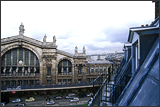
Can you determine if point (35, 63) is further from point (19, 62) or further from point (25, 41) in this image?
point (25, 41)

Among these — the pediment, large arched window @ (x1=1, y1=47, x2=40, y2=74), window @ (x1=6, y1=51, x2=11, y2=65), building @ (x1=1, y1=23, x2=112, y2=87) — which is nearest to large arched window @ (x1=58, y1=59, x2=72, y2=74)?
building @ (x1=1, y1=23, x2=112, y2=87)

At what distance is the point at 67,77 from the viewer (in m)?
36.3


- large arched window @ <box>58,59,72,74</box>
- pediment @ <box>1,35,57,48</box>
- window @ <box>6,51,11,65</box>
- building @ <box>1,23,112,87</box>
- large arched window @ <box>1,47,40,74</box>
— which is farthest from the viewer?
large arched window @ <box>58,59,72,74</box>

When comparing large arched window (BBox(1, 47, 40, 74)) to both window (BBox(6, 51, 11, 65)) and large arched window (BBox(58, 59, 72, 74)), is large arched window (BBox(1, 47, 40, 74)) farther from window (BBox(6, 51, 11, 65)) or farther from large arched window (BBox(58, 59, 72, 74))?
large arched window (BBox(58, 59, 72, 74))

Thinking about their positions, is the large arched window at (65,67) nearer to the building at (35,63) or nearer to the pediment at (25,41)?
the building at (35,63)

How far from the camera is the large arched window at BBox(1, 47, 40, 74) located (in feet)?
106

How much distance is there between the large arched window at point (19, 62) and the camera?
106 ft

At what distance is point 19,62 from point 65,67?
13.6 meters

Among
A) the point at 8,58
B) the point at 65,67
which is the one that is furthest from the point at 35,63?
the point at 65,67

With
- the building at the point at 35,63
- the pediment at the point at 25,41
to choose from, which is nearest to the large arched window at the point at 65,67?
the building at the point at 35,63

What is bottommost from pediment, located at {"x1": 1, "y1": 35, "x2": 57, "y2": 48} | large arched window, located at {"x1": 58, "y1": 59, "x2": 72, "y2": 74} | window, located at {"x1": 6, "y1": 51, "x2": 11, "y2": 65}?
large arched window, located at {"x1": 58, "y1": 59, "x2": 72, "y2": 74}

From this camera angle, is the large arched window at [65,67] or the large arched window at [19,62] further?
the large arched window at [65,67]

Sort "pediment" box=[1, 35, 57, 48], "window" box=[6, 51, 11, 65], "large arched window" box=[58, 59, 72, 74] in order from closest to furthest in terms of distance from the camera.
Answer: "pediment" box=[1, 35, 57, 48]
"window" box=[6, 51, 11, 65]
"large arched window" box=[58, 59, 72, 74]

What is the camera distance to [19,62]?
3316 centimetres
